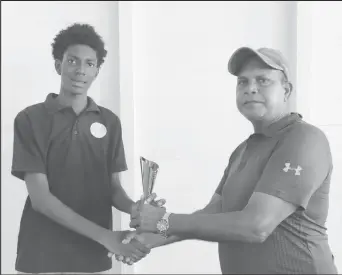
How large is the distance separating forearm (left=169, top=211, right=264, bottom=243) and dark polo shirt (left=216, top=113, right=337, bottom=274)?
2.7 inches

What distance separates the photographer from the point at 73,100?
1.67 m

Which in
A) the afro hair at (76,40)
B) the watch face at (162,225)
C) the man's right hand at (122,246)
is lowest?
the man's right hand at (122,246)

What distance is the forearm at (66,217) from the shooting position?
1.58m

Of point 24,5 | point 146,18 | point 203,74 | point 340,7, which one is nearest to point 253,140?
point 340,7

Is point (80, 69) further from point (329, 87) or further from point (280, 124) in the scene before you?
point (329, 87)

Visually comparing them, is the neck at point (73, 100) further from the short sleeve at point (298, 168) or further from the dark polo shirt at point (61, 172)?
the short sleeve at point (298, 168)

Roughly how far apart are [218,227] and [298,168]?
262mm

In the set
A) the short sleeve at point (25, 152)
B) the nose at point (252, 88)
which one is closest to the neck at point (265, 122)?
the nose at point (252, 88)

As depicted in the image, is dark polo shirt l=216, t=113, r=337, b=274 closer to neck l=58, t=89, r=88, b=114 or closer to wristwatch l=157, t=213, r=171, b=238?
wristwatch l=157, t=213, r=171, b=238

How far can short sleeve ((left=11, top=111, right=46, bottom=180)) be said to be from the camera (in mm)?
1591

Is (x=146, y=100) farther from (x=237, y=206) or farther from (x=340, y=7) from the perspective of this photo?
(x=237, y=206)

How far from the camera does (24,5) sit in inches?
92.2

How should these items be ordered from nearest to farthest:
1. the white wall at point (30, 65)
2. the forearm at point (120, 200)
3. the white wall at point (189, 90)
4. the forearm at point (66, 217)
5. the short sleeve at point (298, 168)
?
1. the short sleeve at point (298, 168)
2. the forearm at point (66, 217)
3. the forearm at point (120, 200)
4. the white wall at point (30, 65)
5. the white wall at point (189, 90)

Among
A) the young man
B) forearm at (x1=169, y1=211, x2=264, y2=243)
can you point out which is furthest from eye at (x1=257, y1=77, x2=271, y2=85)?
the young man
